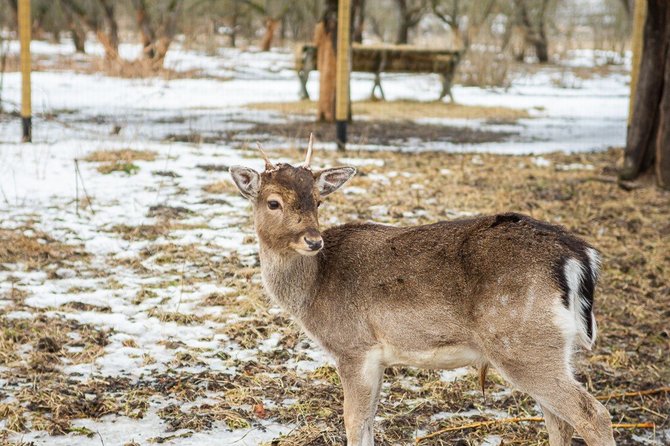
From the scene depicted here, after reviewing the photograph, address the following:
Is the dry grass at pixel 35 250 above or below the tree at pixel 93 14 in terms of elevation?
below

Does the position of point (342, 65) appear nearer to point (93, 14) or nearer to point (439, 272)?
point (439, 272)

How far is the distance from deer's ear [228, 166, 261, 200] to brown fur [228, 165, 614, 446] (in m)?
0.04

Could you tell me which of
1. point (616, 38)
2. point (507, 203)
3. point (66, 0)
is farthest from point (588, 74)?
point (507, 203)

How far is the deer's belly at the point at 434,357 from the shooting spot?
4.02 meters

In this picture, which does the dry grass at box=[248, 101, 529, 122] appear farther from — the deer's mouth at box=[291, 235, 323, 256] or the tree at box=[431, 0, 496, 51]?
the deer's mouth at box=[291, 235, 323, 256]

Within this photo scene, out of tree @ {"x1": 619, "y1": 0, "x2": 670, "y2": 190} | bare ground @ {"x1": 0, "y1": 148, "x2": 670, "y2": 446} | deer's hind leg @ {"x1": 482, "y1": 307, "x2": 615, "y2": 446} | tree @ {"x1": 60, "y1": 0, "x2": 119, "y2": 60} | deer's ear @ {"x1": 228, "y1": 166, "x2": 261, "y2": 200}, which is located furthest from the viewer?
tree @ {"x1": 60, "y1": 0, "x2": 119, "y2": 60}

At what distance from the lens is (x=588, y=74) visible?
98.3 ft

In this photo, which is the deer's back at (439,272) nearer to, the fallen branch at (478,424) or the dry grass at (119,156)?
the fallen branch at (478,424)

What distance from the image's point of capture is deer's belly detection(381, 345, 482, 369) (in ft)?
13.2

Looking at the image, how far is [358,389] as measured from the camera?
4168 mm

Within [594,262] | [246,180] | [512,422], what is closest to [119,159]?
[246,180]

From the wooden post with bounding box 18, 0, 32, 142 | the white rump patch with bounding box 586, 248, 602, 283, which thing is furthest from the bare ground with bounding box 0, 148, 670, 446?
the wooden post with bounding box 18, 0, 32, 142

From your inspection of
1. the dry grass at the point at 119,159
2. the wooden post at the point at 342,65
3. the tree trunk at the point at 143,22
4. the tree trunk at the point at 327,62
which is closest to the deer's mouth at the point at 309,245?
the dry grass at the point at 119,159

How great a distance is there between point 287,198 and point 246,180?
0.97 ft
